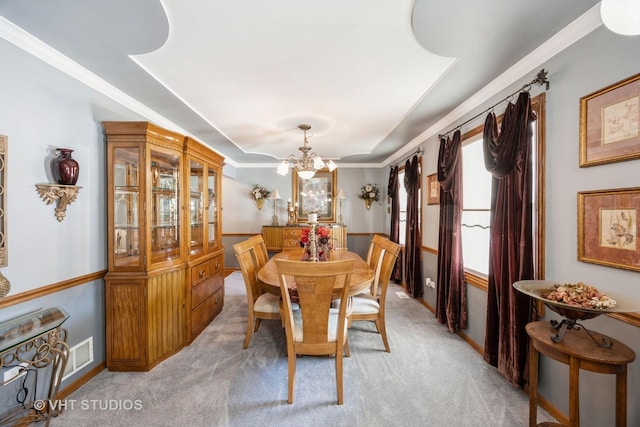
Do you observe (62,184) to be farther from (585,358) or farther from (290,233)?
(290,233)

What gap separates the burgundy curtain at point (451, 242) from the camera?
2713 millimetres

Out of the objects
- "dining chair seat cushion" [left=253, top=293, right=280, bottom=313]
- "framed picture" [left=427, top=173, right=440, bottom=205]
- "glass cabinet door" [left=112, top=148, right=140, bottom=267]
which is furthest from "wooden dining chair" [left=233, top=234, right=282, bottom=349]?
"framed picture" [left=427, top=173, right=440, bottom=205]

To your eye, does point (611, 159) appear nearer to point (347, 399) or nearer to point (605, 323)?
point (605, 323)

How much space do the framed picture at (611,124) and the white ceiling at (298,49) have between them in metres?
0.42

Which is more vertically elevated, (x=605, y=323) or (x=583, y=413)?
(x=605, y=323)

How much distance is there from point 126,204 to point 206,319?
1544 millimetres

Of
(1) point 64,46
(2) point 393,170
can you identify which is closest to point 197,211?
(1) point 64,46

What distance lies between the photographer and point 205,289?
290cm

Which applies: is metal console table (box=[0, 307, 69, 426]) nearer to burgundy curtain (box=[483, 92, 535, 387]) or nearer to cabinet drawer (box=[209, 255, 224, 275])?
cabinet drawer (box=[209, 255, 224, 275])

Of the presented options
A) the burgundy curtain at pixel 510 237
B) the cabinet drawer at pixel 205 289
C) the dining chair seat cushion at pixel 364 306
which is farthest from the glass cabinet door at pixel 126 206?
→ the burgundy curtain at pixel 510 237

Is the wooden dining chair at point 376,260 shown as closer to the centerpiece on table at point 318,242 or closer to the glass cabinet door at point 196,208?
the centerpiece on table at point 318,242

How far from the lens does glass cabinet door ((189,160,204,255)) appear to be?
105 inches

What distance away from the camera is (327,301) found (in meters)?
1.75

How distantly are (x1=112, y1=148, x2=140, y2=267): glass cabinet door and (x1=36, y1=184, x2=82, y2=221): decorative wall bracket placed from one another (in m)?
0.33
